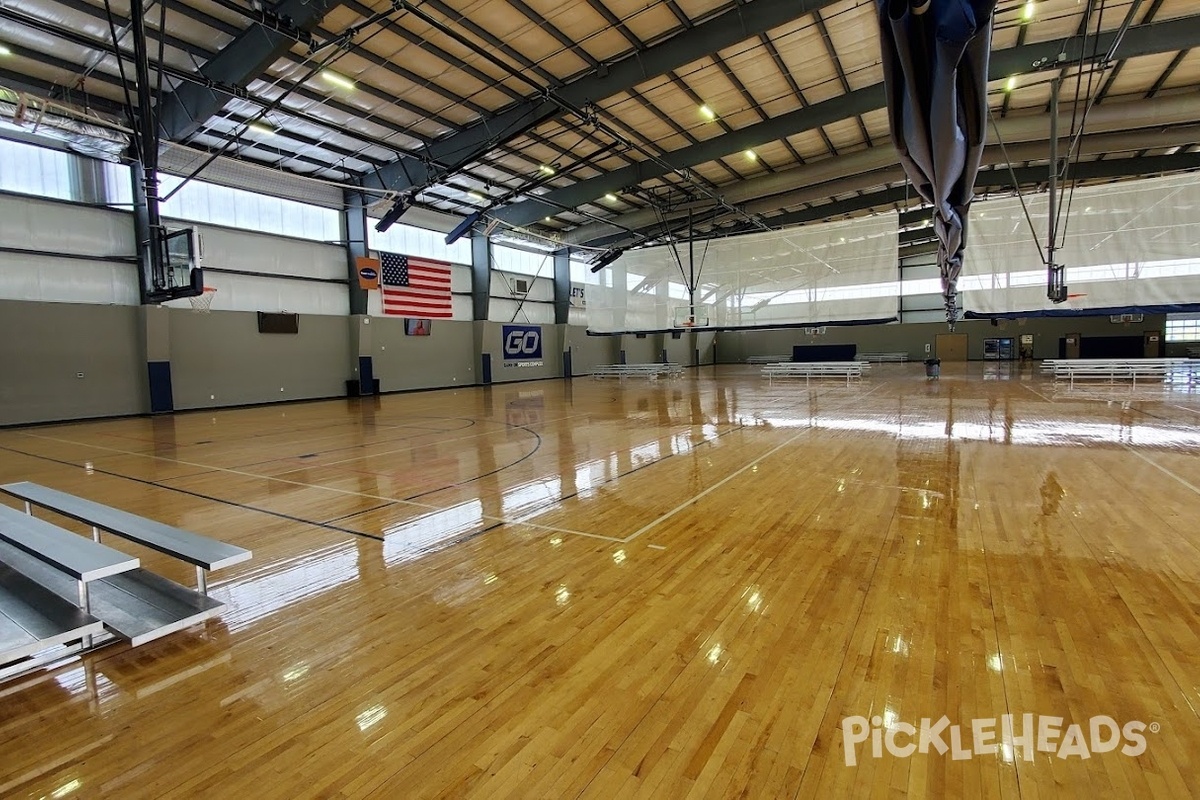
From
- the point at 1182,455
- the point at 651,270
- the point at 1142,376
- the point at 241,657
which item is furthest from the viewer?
the point at 651,270

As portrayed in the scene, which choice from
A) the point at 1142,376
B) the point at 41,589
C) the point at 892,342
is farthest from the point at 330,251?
the point at 892,342

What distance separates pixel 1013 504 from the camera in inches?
191

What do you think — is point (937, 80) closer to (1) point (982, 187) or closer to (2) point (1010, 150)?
(2) point (1010, 150)

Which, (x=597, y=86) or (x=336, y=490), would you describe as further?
(x=597, y=86)

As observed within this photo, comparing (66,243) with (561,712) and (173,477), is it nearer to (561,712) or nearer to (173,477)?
(173,477)

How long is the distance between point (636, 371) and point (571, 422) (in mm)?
14768

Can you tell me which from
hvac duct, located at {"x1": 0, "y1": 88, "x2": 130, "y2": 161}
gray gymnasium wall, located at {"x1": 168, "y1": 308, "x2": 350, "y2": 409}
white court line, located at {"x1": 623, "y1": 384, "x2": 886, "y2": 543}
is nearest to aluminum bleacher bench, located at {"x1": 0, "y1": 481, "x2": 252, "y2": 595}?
white court line, located at {"x1": 623, "y1": 384, "x2": 886, "y2": 543}

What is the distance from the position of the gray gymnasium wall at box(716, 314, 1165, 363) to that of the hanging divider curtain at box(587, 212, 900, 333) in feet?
52.7

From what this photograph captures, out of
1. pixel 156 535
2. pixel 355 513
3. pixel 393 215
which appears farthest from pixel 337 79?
pixel 156 535

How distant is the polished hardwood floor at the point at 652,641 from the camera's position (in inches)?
74.0

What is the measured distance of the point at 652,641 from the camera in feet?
8.87

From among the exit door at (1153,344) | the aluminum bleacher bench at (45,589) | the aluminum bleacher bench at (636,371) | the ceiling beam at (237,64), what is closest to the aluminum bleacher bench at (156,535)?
the aluminum bleacher bench at (45,589)

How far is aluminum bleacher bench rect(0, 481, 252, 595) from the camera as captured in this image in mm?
2916

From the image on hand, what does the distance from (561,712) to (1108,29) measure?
15442 millimetres
